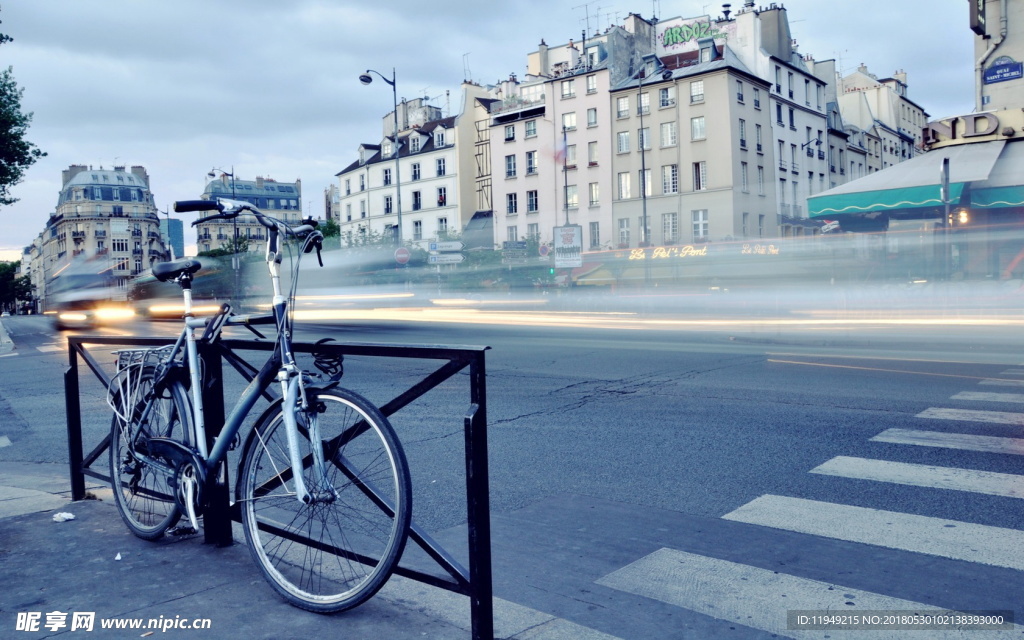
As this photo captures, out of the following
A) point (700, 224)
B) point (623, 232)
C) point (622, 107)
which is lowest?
point (623, 232)

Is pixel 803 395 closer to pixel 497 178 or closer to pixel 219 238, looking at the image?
pixel 497 178

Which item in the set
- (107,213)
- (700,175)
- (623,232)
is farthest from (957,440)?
(107,213)

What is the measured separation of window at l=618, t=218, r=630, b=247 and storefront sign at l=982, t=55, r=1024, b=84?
33.9m

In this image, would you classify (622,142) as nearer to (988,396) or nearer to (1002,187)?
(1002,187)

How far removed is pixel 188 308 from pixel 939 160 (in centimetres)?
1722

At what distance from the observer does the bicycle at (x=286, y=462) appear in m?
3.14

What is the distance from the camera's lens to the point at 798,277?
20531mm

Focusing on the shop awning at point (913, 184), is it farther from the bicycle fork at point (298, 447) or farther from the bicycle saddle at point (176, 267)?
the bicycle fork at point (298, 447)

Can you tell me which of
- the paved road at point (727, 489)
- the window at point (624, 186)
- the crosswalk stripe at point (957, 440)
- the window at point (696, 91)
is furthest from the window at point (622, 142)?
the crosswalk stripe at point (957, 440)

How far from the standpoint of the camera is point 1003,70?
914 inches

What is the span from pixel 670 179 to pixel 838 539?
5288 cm

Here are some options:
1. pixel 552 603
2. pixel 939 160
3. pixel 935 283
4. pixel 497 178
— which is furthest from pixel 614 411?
pixel 497 178

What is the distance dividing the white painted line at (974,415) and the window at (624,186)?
50345 millimetres

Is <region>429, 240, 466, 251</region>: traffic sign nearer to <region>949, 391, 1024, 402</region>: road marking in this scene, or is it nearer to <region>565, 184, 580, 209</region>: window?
<region>565, 184, 580, 209</region>: window
